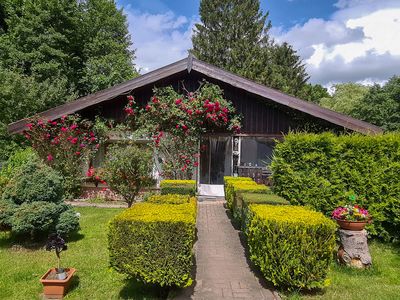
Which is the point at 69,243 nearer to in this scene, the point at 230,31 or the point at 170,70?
the point at 170,70

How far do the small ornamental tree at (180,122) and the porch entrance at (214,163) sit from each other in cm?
39

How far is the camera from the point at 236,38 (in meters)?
29.1

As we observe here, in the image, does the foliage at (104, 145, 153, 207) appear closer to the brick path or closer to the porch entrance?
the brick path

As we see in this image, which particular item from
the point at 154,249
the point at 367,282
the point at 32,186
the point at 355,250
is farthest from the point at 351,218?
the point at 32,186

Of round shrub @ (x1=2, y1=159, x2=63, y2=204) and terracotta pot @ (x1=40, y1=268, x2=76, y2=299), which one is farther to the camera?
round shrub @ (x1=2, y1=159, x2=63, y2=204)

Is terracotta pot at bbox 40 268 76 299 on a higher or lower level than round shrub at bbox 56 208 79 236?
lower

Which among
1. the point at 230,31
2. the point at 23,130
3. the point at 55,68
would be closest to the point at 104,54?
the point at 55,68

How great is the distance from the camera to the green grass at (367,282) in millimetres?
4242

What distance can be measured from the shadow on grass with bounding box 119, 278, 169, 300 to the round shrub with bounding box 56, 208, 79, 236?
225 cm

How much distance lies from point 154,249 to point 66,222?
3.07 meters

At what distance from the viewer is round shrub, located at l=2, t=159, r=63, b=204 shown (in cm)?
612

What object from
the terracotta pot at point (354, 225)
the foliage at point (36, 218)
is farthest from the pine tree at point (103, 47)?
the terracotta pot at point (354, 225)

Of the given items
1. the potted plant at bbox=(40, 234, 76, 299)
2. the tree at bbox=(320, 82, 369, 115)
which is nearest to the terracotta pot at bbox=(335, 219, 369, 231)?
the potted plant at bbox=(40, 234, 76, 299)

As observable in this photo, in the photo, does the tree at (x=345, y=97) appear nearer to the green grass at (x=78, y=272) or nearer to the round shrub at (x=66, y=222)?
the round shrub at (x=66, y=222)
